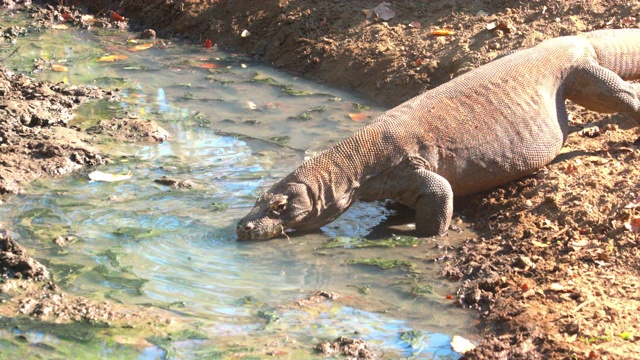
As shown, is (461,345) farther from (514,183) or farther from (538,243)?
(514,183)

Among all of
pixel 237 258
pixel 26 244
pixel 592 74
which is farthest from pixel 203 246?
pixel 592 74

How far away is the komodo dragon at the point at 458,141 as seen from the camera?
7258 mm

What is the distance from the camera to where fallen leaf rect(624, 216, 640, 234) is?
641cm

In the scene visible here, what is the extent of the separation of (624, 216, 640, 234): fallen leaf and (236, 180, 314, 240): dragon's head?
95.7 inches

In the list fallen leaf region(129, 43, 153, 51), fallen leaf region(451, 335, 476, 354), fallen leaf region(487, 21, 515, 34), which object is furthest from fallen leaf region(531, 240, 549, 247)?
fallen leaf region(129, 43, 153, 51)

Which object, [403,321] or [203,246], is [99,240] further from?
[403,321]

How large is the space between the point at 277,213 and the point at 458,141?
5.45ft

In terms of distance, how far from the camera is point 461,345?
5418mm

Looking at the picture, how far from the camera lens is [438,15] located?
12227 millimetres

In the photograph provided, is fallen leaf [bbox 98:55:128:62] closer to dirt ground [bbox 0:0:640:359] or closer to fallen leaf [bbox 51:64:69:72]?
fallen leaf [bbox 51:64:69:72]

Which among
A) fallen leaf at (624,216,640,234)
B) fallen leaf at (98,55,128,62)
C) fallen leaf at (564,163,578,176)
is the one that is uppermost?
fallen leaf at (624,216,640,234)

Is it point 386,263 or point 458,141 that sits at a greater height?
point 458,141

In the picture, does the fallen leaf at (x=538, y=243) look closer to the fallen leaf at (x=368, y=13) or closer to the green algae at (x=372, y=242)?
the green algae at (x=372, y=242)

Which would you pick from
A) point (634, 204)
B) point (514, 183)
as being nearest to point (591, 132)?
point (514, 183)
